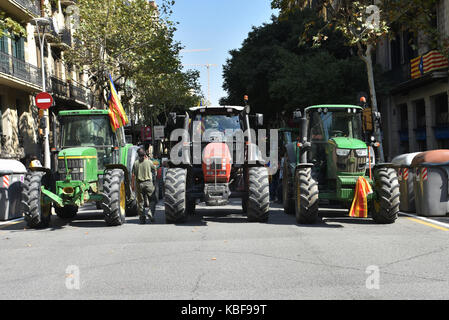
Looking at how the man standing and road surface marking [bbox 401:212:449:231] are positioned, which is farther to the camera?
the man standing

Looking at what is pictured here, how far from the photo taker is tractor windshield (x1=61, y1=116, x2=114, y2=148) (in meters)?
14.0

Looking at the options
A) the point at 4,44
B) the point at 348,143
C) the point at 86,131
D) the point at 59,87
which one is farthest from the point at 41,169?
the point at 59,87

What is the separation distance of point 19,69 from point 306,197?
2237 centimetres

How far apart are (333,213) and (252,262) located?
7.23 meters

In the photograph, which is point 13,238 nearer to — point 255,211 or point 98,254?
point 98,254

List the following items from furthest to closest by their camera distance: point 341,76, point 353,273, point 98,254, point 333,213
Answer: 1. point 341,76
2. point 333,213
3. point 98,254
4. point 353,273

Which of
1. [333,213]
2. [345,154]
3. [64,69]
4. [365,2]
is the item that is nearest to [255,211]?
[345,154]

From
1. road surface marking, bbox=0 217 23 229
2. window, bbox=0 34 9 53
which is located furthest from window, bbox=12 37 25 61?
road surface marking, bbox=0 217 23 229

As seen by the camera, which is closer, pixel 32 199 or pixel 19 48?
pixel 32 199

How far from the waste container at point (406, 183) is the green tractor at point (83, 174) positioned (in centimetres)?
689

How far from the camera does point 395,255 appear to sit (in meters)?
8.18

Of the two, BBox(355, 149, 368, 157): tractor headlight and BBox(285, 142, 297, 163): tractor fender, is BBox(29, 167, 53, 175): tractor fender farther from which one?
BBox(355, 149, 368, 157): tractor headlight

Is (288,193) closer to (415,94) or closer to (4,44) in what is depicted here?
(415,94)

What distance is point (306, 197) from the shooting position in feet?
38.5
